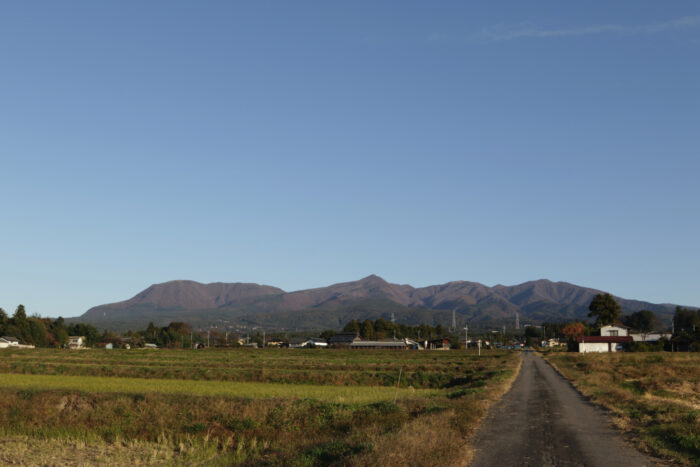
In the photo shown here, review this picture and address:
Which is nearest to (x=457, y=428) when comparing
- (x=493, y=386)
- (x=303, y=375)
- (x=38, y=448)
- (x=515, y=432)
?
(x=515, y=432)

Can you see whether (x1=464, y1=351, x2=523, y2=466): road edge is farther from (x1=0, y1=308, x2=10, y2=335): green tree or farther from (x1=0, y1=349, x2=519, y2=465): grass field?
(x1=0, y1=308, x2=10, y2=335): green tree

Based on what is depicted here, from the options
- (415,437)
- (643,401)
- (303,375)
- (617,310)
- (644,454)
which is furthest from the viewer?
(617,310)

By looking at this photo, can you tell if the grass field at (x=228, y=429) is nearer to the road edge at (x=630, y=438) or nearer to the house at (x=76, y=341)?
the road edge at (x=630, y=438)

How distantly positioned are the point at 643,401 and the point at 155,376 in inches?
1764

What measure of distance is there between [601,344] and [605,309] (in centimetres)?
2421

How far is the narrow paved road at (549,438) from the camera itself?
55.2 feet

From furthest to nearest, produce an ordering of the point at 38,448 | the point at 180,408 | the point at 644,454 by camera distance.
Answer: the point at 180,408 < the point at 38,448 < the point at 644,454

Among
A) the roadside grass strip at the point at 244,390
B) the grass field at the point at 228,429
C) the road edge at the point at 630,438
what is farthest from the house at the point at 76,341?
the road edge at the point at 630,438

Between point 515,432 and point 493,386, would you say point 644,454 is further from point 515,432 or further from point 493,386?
point 493,386

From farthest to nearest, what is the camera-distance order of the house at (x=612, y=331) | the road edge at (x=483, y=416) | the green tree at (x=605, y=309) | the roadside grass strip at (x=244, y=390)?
the green tree at (x=605, y=309) < the house at (x=612, y=331) < the roadside grass strip at (x=244, y=390) < the road edge at (x=483, y=416)

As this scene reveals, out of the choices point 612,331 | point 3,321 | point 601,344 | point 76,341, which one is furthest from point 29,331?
point 612,331

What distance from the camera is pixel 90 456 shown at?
20.7 m

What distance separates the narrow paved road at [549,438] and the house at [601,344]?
337ft

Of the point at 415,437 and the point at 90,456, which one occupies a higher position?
the point at 415,437
